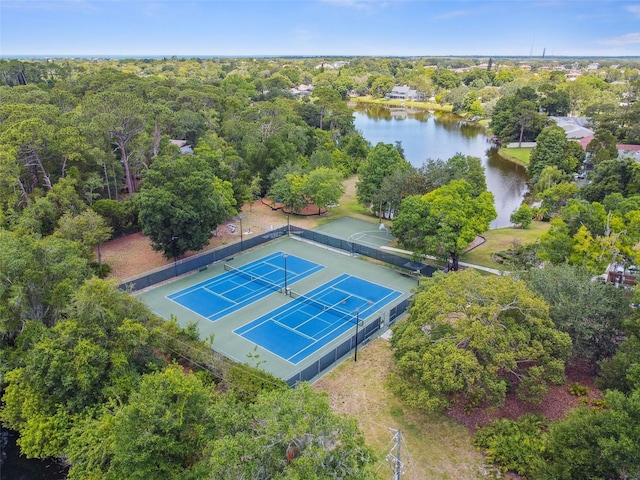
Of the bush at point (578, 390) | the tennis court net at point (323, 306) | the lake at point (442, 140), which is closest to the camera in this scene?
the bush at point (578, 390)

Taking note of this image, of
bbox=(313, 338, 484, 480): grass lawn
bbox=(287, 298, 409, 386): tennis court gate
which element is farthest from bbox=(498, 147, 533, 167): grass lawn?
bbox=(313, 338, 484, 480): grass lawn

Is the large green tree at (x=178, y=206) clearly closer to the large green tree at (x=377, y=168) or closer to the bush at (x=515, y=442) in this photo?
the large green tree at (x=377, y=168)

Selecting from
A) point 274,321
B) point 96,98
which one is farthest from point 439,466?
point 96,98

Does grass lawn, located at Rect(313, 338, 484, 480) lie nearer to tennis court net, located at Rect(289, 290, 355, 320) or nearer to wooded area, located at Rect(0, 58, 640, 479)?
wooded area, located at Rect(0, 58, 640, 479)

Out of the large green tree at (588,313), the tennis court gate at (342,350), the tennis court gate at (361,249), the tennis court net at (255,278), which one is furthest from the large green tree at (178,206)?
the large green tree at (588,313)

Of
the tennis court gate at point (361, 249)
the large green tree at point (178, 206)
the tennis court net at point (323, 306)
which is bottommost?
the tennis court net at point (323, 306)

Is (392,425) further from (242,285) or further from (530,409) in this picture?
(242,285)

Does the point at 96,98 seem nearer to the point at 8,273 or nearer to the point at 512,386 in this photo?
the point at 8,273
